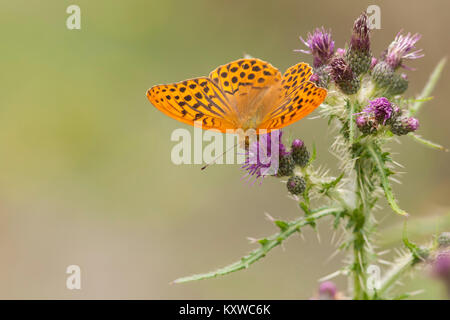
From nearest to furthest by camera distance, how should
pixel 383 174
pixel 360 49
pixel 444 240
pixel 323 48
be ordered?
pixel 383 174 < pixel 444 240 < pixel 360 49 < pixel 323 48

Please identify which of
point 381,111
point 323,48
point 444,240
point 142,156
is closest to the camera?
point 381,111

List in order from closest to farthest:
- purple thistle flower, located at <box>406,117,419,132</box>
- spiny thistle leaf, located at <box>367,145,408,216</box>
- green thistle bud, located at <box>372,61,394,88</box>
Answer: spiny thistle leaf, located at <box>367,145,408,216</box> < purple thistle flower, located at <box>406,117,419,132</box> < green thistle bud, located at <box>372,61,394,88</box>

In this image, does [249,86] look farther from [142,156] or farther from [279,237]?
[142,156]

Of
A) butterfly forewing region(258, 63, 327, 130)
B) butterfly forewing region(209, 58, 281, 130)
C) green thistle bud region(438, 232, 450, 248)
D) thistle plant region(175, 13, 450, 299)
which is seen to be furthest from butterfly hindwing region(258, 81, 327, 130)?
green thistle bud region(438, 232, 450, 248)

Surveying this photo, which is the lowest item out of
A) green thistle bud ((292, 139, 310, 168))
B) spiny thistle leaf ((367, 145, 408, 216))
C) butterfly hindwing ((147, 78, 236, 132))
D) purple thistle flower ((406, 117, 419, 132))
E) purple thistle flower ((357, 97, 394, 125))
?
spiny thistle leaf ((367, 145, 408, 216))

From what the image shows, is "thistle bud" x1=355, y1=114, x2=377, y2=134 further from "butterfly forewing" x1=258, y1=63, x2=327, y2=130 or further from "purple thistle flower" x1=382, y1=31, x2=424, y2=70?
"purple thistle flower" x1=382, y1=31, x2=424, y2=70

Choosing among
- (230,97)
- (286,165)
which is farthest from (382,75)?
(230,97)
